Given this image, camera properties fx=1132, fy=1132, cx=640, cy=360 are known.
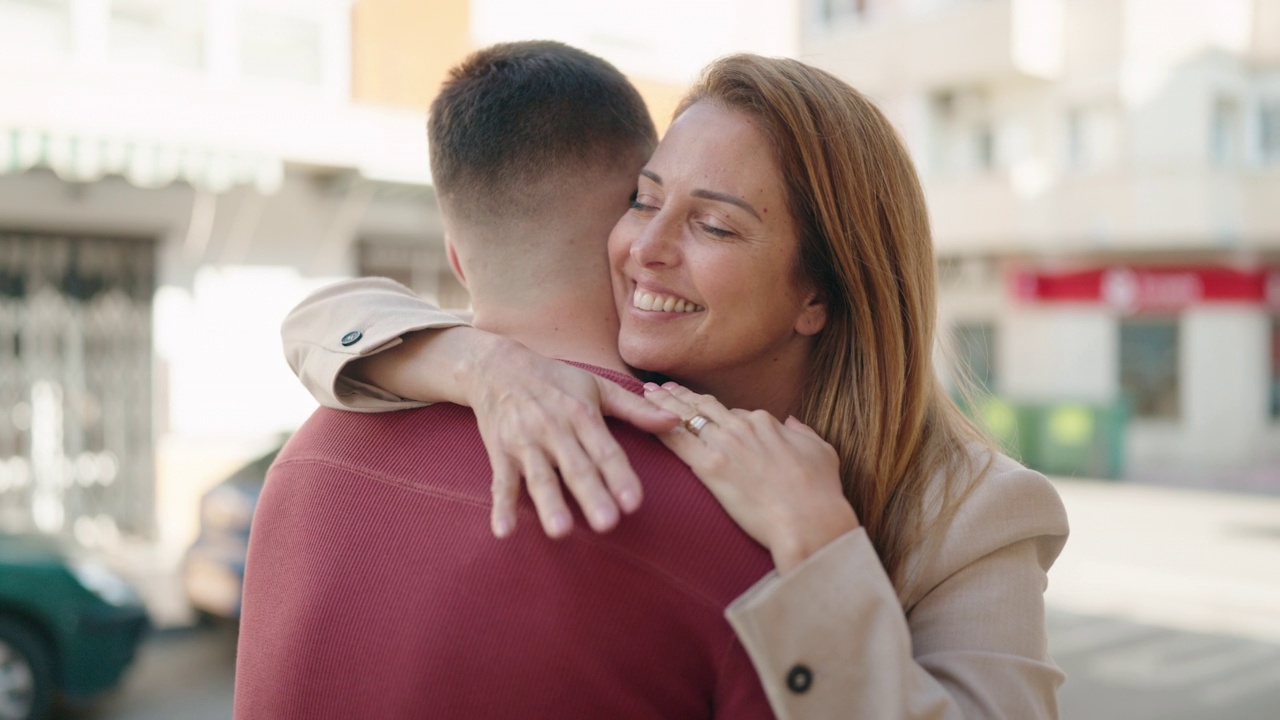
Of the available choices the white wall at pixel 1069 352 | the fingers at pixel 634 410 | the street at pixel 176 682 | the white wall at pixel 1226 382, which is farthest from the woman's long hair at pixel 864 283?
the white wall at pixel 1226 382

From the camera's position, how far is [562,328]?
5.37ft

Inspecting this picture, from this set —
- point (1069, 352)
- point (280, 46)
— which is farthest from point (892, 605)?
point (1069, 352)

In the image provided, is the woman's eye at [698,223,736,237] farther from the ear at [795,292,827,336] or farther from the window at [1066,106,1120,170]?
the window at [1066,106,1120,170]

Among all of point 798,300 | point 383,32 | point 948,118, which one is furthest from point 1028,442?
point 798,300

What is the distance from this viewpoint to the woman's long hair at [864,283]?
1676 millimetres

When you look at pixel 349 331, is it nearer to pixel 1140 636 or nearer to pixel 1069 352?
pixel 1140 636

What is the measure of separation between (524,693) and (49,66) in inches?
367

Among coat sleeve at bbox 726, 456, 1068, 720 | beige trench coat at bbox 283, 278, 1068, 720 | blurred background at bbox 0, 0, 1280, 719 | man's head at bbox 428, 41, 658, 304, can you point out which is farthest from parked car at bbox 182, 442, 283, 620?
coat sleeve at bbox 726, 456, 1068, 720

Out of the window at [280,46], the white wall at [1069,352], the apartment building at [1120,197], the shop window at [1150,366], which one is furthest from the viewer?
the white wall at [1069,352]

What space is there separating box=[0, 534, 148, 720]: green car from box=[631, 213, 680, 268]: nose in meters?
5.07

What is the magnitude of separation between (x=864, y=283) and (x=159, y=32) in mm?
9463

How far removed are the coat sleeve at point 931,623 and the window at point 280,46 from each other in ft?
32.2

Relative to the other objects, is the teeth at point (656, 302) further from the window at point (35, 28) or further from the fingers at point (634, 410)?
the window at point (35, 28)

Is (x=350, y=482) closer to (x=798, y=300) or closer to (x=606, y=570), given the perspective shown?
(x=606, y=570)
